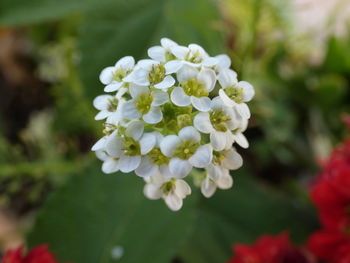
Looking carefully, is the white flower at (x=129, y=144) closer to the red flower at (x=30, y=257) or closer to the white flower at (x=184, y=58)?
the white flower at (x=184, y=58)

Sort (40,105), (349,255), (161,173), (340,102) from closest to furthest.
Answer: (161,173)
(349,255)
(340,102)
(40,105)

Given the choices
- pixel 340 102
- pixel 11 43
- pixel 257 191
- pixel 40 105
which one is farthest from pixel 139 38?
pixel 11 43

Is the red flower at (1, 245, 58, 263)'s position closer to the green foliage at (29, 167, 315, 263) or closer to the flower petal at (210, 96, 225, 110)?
the green foliage at (29, 167, 315, 263)

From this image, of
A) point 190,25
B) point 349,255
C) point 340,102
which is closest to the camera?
point 349,255

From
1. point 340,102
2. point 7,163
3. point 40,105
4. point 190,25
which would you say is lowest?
point 40,105

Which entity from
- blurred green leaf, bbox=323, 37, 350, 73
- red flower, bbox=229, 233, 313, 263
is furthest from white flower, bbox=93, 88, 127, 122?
blurred green leaf, bbox=323, 37, 350, 73

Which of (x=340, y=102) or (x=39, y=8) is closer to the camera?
Answer: (x=39, y=8)

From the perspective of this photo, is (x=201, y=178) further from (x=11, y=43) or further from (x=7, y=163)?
(x=11, y=43)
